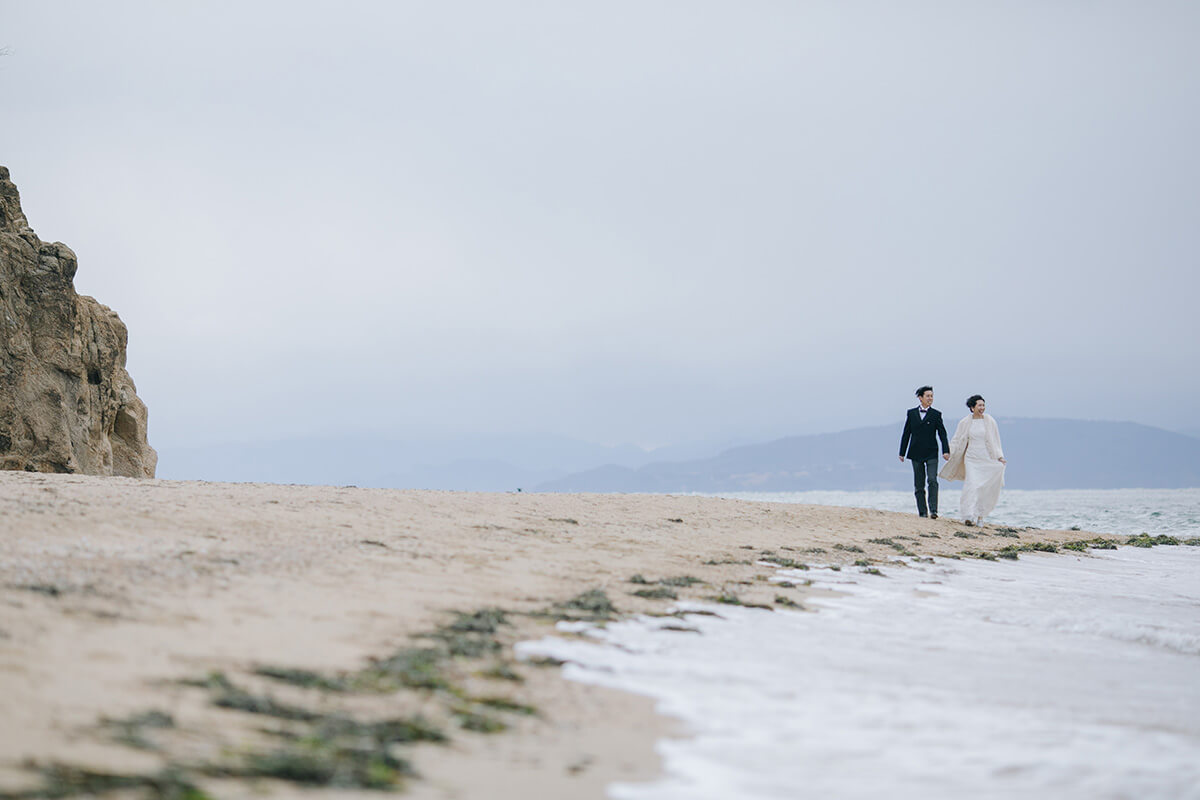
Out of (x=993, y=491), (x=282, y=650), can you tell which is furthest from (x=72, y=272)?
(x=993, y=491)

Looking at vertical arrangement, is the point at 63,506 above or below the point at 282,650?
above

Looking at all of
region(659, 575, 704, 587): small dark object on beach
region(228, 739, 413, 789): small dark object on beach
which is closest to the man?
region(659, 575, 704, 587): small dark object on beach

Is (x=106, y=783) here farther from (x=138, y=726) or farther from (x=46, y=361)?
(x=46, y=361)

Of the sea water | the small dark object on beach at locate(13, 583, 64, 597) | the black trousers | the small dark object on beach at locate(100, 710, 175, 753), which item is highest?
the black trousers

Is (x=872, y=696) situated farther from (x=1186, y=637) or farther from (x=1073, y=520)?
(x=1073, y=520)

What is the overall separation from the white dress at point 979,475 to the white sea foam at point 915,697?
8.11 m

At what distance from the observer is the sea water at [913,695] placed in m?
2.75

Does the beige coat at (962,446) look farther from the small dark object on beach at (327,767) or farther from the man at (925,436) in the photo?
the small dark object on beach at (327,767)

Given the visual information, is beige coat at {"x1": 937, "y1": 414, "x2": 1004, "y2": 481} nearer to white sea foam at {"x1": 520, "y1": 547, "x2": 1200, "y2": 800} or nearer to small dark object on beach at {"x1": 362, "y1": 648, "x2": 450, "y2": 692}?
white sea foam at {"x1": 520, "y1": 547, "x2": 1200, "y2": 800}

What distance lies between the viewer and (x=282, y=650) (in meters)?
3.49

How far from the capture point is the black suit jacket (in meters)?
14.4

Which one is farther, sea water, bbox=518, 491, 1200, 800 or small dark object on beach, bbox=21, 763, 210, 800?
sea water, bbox=518, 491, 1200, 800

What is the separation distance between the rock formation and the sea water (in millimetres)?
10098

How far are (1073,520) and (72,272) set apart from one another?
946 inches
